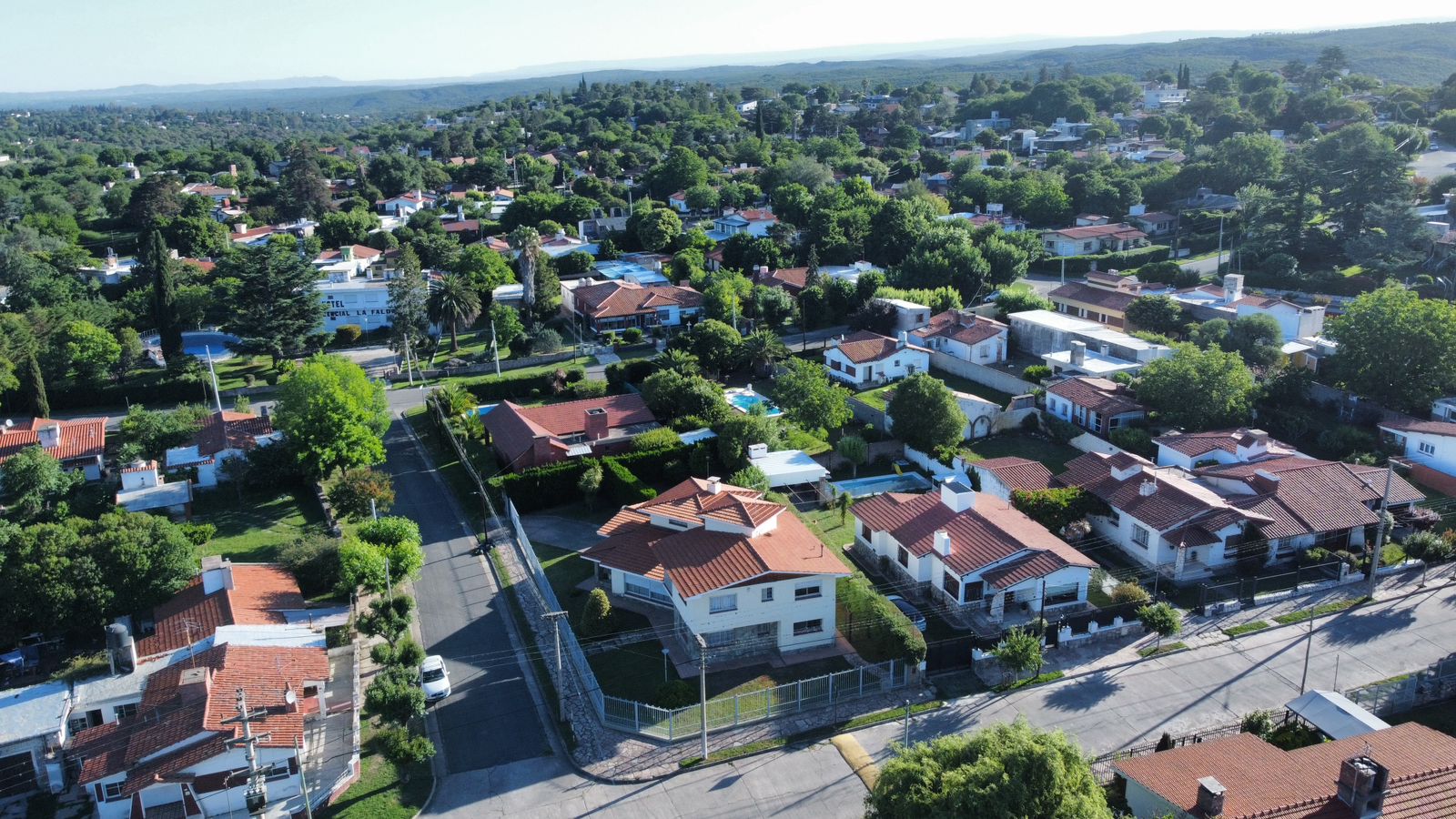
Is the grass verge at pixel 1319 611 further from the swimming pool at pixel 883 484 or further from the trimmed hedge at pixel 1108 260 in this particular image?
the trimmed hedge at pixel 1108 260

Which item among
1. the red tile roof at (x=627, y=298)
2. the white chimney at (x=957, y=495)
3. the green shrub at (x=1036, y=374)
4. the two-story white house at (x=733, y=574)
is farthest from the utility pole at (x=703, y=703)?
the red tile roof at (x=627, y=298)

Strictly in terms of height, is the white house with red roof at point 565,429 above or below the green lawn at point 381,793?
above

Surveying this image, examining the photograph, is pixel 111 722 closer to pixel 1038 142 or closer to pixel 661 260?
pixel 661 260

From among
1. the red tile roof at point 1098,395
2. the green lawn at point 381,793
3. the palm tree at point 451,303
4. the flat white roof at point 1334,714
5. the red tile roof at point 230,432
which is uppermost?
the palm tree at point 451,303

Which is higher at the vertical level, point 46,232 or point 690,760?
point 46,232

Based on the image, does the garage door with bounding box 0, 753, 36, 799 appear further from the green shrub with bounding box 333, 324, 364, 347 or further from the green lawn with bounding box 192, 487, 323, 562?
the green shrub with bounding box 333, 324, 364, 347

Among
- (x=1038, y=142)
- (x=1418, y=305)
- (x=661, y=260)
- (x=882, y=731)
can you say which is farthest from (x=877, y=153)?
(x=882, y=731)
